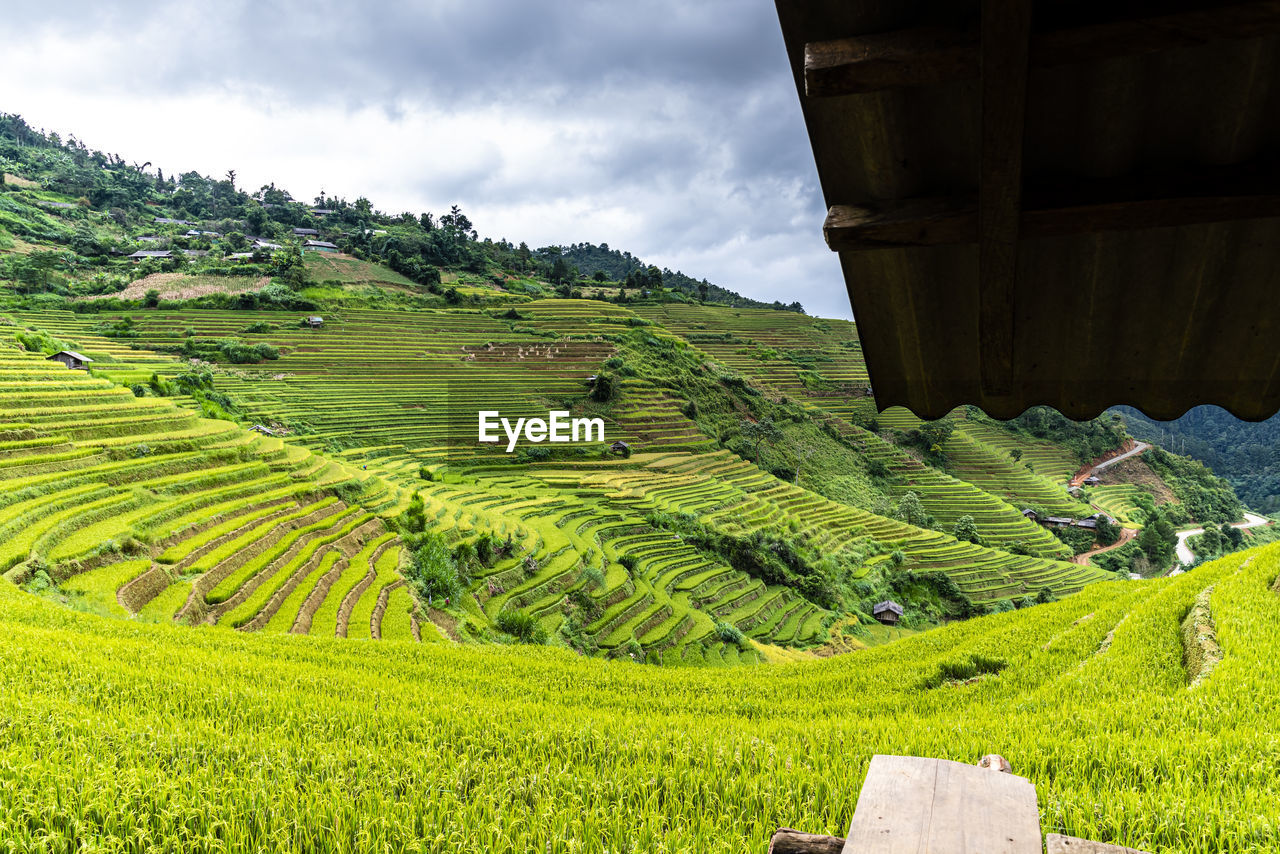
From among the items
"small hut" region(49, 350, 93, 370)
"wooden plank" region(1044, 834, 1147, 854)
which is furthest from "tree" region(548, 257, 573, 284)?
"wooden plank" region(1044, 834, 1147, 854)

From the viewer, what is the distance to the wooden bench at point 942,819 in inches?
44.0

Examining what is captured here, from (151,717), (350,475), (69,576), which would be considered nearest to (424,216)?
(350,475)

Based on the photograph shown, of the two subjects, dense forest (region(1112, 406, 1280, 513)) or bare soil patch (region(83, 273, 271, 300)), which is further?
dense forest (region(1112, 406, 1280, 513))

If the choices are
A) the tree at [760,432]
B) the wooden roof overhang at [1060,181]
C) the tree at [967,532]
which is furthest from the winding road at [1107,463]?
the wooden roof overhang at [1060,181]

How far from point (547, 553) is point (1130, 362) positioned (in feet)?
57.3

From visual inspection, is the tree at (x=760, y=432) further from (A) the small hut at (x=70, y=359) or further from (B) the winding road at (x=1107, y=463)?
(A) the small hut at (x=70, y=359)

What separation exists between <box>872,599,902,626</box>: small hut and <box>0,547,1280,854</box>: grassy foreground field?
66.3 feet

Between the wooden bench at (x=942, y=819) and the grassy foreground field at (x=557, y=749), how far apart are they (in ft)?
3.52

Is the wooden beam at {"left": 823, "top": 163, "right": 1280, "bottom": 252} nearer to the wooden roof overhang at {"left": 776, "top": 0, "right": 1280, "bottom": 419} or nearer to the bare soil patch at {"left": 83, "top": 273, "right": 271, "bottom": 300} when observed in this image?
the wooden roof overhang at {"left": 776, "top": 0, "right": 1280, "bottom": 419}

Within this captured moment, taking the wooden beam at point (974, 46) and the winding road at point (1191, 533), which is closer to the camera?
the wooden beam at point (974, 46)

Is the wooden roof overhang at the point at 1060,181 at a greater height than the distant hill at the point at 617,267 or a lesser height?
lesser

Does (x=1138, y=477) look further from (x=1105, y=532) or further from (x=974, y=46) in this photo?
(x=974, y=46)

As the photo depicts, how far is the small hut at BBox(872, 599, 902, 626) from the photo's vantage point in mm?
24875

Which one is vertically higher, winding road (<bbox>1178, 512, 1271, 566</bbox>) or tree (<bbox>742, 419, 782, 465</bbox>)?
tree (<bbox>742, 419, 782, 465</bbox>)
